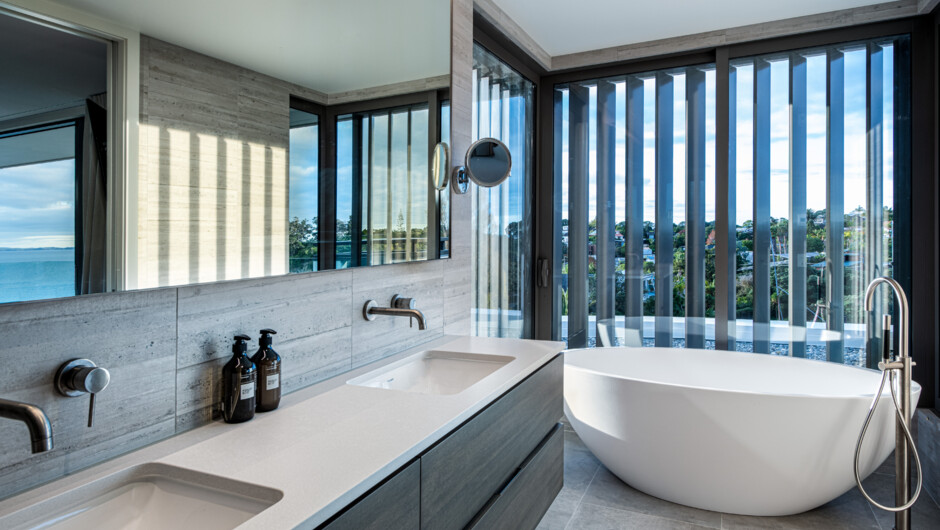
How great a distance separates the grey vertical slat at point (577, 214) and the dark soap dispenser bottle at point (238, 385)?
9.44ft

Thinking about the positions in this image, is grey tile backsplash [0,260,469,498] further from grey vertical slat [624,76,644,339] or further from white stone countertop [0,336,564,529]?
grey vertical slat [624,76,644,339]

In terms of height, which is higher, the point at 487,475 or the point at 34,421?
the point at 34,421

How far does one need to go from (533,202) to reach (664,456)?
1904 millimetres

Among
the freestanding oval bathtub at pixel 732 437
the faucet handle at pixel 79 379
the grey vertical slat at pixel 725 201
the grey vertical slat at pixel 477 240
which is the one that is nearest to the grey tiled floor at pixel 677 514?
the freestanding oval bathtub at pixel 732 437

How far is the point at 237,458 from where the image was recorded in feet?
3.43

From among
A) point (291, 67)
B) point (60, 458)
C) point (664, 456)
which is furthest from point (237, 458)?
point (664, 456)

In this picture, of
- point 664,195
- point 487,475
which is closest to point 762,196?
point 664,195

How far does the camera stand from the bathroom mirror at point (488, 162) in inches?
97.7

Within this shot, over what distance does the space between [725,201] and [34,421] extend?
11.4 feet

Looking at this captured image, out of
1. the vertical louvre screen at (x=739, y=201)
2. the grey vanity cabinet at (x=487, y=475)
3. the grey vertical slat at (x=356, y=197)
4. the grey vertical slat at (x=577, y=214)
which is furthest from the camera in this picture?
the grey vertical slat at (x=577, y=214)

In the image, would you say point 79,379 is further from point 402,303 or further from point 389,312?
point 402,303

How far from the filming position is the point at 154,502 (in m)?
0.99

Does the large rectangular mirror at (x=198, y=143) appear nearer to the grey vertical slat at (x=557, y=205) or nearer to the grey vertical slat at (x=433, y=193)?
the grey vertical slat at (x=433, y=193)

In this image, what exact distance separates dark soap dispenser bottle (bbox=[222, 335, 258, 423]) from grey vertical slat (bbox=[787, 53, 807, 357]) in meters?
3.15
